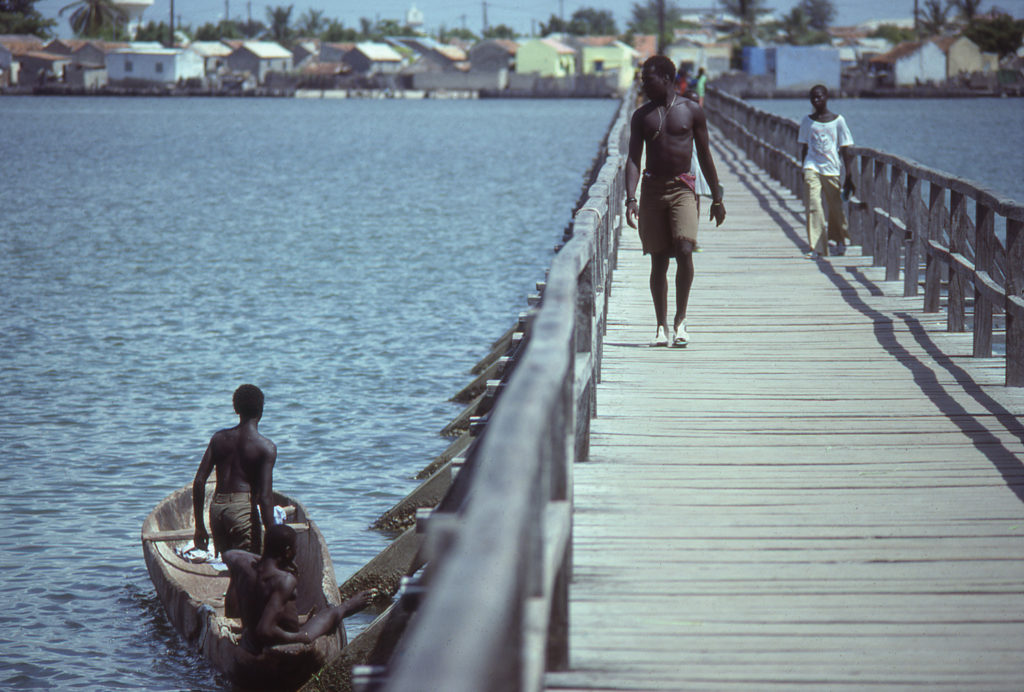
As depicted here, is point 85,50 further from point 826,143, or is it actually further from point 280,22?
point 826,143

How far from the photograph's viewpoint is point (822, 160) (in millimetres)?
13867

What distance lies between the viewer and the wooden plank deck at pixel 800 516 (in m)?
4.24

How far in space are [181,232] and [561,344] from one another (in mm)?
39794

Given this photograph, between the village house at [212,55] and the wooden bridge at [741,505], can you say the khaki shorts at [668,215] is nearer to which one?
the wooden bridge at [741,505]

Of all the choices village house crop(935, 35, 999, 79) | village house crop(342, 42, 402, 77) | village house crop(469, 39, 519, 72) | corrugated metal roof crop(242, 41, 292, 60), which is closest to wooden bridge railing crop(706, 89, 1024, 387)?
village house crop(935, 35, 999, 79)

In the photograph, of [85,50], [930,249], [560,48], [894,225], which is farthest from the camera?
[560,48]

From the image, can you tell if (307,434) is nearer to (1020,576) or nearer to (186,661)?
(186,661)

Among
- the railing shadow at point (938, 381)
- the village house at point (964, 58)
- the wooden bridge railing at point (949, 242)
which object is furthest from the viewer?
the village house at point (964, 58)

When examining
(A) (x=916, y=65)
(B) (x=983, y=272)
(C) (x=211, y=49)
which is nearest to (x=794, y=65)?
(A) (x=916, y=65)

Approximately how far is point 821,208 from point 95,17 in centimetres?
16028

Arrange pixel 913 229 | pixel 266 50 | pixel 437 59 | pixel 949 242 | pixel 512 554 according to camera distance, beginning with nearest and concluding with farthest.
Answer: pixel 512 554 → pixel 949 242 → pixel 913 229 → pixel 437 59 → pixel 266 50

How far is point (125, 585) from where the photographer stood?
470 inches

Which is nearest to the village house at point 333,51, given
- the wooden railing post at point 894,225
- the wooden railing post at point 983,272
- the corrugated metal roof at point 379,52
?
the corrugated metal roof at point 379,52

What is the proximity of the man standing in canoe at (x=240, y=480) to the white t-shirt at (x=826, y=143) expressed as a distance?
24.2 feet
